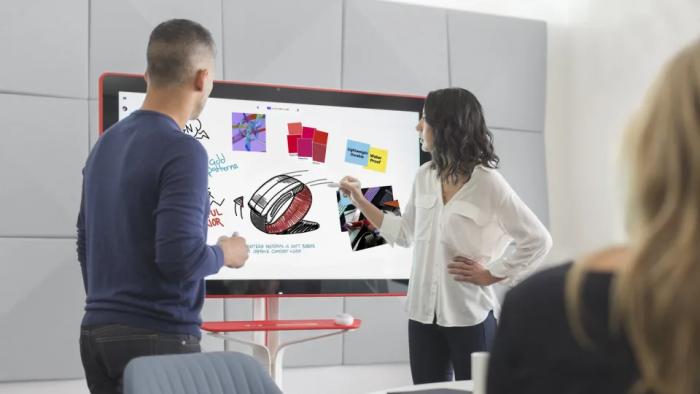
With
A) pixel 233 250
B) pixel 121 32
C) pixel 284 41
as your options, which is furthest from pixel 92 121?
pixel 233 250

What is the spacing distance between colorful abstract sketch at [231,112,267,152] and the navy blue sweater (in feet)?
4.19

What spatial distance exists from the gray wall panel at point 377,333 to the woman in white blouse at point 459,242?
1.36 metres

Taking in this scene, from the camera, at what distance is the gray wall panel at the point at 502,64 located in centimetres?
443

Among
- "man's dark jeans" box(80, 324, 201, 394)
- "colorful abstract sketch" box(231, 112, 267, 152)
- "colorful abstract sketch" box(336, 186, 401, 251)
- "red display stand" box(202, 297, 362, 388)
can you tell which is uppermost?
"colorful abstract sketch" box(231, 112, 267, 152)

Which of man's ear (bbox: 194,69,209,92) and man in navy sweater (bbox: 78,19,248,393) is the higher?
man's ear (bbox: 194,69,209,92)

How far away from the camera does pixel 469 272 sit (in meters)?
2.60

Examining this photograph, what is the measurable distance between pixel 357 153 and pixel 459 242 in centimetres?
76

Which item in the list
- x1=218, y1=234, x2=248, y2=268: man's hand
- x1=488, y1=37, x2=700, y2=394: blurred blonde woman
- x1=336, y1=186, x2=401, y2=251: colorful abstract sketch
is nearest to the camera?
x1=488, y1=37, x2=700, y2=394: blurred blonde woman

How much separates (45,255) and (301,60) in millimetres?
1468

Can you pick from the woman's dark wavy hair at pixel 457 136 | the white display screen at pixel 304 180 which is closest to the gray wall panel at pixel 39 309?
the white display screen at pixel 304 180

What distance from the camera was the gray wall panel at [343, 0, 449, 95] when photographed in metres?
4.15

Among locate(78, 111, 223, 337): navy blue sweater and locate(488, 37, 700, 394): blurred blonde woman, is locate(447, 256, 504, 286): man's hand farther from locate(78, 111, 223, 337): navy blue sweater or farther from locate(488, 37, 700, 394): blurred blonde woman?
locate(488, 37, 700, 394): blurred blonde woman

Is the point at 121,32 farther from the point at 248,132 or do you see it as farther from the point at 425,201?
the point at 425,201

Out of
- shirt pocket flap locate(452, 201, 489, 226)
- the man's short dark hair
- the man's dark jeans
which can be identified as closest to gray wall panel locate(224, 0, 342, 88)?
shirt pocket flap locate(452, 201, 489, 226)
